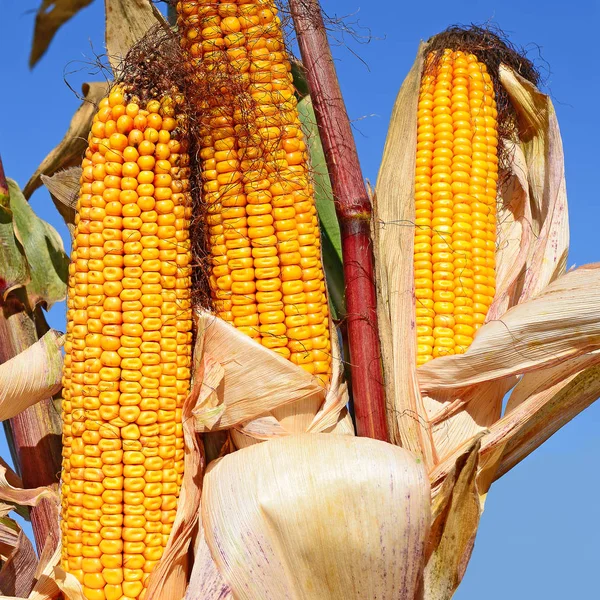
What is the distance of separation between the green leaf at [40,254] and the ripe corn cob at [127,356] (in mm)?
681

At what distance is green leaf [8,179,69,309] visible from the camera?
2.36m

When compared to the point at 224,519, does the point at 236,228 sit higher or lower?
higher

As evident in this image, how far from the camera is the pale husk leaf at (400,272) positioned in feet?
5.92

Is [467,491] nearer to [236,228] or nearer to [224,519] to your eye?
[224,519]

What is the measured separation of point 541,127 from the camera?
7.41 feet

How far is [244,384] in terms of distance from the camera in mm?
1704

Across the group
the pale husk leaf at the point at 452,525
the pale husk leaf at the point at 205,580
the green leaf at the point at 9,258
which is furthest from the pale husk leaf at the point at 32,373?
the pale husk leaf at the point at 452,525

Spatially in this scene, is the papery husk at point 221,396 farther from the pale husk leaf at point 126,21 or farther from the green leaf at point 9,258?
the pale husk leaf at point 126,21

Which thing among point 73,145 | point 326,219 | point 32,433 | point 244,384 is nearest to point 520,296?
point 326,219

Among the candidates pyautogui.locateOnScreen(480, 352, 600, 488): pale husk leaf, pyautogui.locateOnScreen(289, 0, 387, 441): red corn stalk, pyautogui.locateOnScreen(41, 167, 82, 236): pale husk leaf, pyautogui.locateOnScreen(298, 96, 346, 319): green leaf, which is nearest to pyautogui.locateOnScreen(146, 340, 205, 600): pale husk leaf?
pyautogui.locateOnScreen(289, 0, 387, 441): red corn stalk

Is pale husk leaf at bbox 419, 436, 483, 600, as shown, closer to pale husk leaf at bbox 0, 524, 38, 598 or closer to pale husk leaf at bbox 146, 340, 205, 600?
pale husk leaf at bbox 146, 340, 205, 600

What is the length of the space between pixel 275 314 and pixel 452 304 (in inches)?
19.2

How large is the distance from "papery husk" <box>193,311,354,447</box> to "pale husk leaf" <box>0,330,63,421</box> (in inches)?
16.7

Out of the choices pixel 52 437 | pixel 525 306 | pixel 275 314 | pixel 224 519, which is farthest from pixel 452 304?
pixel 52 437
